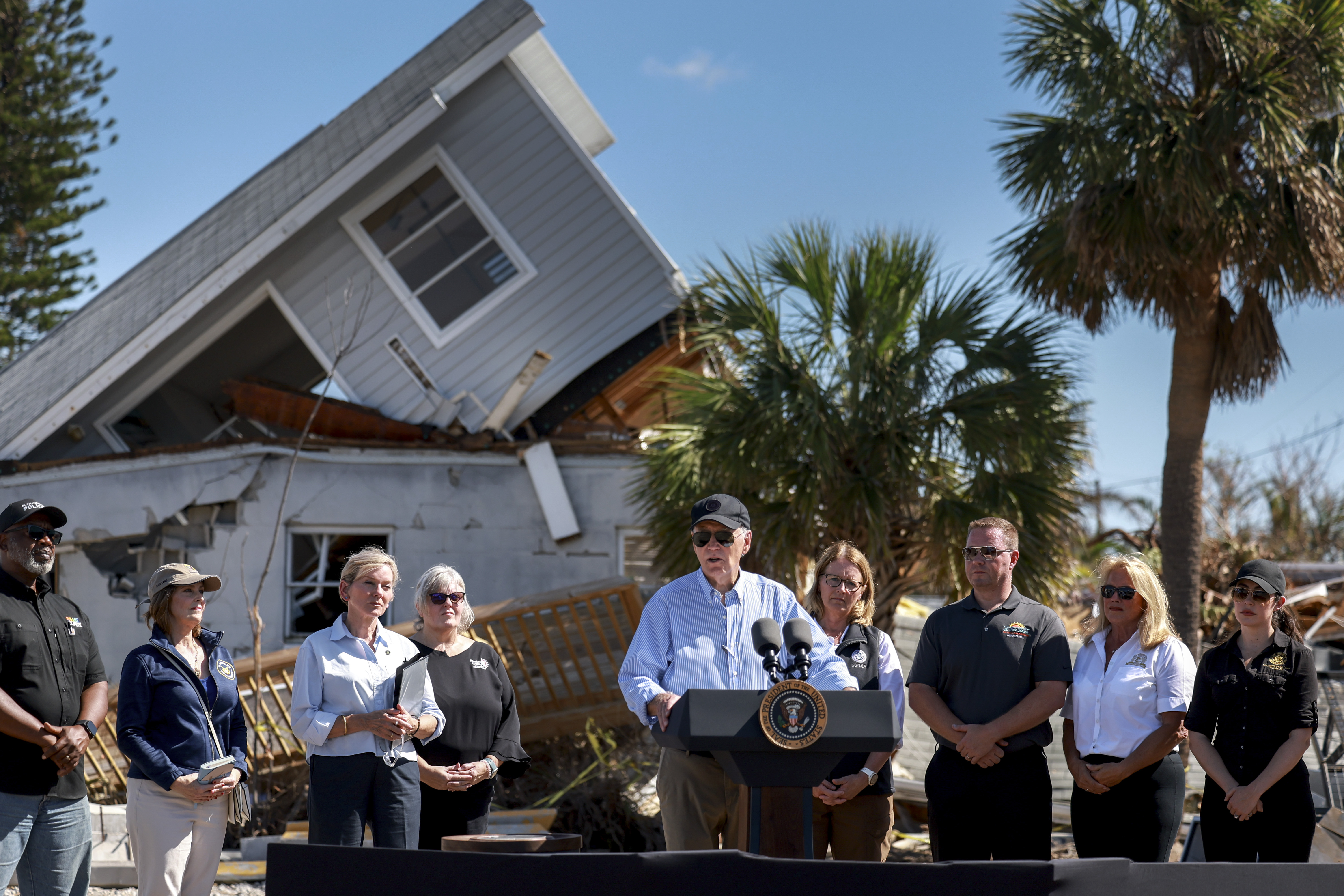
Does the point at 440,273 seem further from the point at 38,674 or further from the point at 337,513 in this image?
the point at 38,674

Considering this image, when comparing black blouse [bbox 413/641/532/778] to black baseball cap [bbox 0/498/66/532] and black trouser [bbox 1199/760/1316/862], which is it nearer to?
black baseball cap [bbox 0/498/66/532]

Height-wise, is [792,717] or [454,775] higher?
[792,717]

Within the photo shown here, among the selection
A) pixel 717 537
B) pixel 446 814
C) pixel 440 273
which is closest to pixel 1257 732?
pixel 717 537

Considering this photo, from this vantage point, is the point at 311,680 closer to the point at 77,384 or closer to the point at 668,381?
the point at 668,381

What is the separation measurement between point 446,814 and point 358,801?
1.67 ft

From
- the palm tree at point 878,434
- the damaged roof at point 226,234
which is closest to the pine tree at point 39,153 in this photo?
the damaged roof at point 226,234

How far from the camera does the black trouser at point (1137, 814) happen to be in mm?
4398

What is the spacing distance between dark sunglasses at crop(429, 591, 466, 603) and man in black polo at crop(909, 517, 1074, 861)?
1.93 meters

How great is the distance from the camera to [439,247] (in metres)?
12.0

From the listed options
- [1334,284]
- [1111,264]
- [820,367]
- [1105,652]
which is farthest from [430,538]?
[1334,284]

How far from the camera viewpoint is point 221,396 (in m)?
14.6

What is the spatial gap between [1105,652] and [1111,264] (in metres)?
5.95

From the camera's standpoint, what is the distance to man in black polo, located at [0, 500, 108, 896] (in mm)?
4242

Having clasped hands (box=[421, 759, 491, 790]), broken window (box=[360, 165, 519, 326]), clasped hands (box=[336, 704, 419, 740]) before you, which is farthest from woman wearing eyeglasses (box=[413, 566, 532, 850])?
broken window (box=[360, 165, 519, 326])
